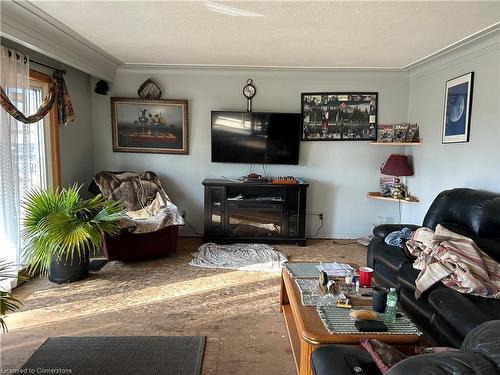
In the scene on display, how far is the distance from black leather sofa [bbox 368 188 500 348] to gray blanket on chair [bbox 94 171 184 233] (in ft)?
7.15

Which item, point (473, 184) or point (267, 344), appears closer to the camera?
point (267, 344)

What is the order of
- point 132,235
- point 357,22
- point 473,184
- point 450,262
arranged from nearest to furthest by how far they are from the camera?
point 450,262, point 357,22, point 473,184, point 132,235

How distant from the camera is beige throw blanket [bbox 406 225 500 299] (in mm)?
1979

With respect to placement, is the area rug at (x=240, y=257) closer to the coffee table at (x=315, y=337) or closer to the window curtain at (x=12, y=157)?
the window curtain at (x=12, y=157)

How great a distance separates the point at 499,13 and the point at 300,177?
270 cm

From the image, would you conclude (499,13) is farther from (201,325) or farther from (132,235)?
(132,235)

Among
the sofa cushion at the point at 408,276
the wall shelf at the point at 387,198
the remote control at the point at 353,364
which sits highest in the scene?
the wall shelf at the point at 387,198

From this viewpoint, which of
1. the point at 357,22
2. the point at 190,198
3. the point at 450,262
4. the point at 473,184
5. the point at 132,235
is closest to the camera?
the point at 450,262

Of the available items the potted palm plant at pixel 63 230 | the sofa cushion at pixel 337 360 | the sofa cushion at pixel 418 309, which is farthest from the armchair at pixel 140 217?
the sofa cushion at pixel 337 360

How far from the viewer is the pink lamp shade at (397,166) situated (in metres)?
4.21

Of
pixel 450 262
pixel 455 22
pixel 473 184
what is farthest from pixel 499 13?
pixel 450 262

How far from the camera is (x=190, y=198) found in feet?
15.3

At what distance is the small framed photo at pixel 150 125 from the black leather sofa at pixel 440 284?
2819 millimetres

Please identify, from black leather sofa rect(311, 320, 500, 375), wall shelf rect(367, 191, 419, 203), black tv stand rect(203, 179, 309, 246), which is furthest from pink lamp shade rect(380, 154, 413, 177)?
black leather sofa rect(311, 320, 500, 375)
